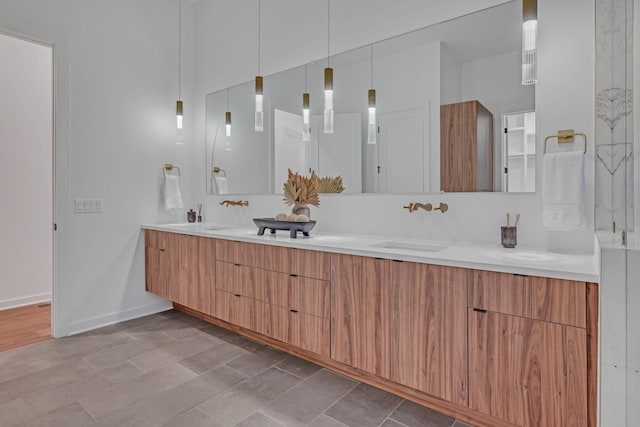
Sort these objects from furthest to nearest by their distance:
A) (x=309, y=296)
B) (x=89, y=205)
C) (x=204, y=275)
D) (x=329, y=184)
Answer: (x=89, y=205) → (x=204, y=275) → (x=329, y=184) → (x=309, y=296)

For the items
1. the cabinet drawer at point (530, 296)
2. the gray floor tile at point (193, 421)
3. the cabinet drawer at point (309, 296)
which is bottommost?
the gray floor tile at point (193, 421)

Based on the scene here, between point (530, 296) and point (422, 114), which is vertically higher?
point (422, 114)

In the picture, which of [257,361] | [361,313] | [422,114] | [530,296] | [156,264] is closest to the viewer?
[530,296]

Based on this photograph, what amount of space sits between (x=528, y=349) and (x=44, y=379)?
2.64 meters

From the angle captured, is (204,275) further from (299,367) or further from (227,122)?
(227,122)

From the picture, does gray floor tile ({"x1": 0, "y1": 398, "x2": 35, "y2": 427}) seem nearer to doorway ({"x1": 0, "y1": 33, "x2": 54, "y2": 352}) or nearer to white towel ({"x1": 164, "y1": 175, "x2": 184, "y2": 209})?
doorway ({"x1": 0, "y1": 33, "x2": 54, "y2": 352})

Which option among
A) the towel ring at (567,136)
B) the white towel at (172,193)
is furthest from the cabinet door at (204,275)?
the towel ring at (567,136)

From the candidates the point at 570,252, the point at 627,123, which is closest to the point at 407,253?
the point at 570,252

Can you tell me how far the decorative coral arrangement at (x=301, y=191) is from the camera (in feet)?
8.70

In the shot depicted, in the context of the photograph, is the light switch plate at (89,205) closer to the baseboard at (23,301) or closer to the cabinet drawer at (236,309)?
the cabinet drawer at (236,309)

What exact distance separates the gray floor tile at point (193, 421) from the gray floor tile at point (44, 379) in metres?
0.87

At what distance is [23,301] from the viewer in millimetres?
3654

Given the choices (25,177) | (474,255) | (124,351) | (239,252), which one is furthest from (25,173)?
(474,255)

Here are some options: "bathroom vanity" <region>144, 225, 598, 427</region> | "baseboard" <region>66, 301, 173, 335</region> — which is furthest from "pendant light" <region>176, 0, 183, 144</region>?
"baseboard" <region>66, 301, 173, 335</region>
